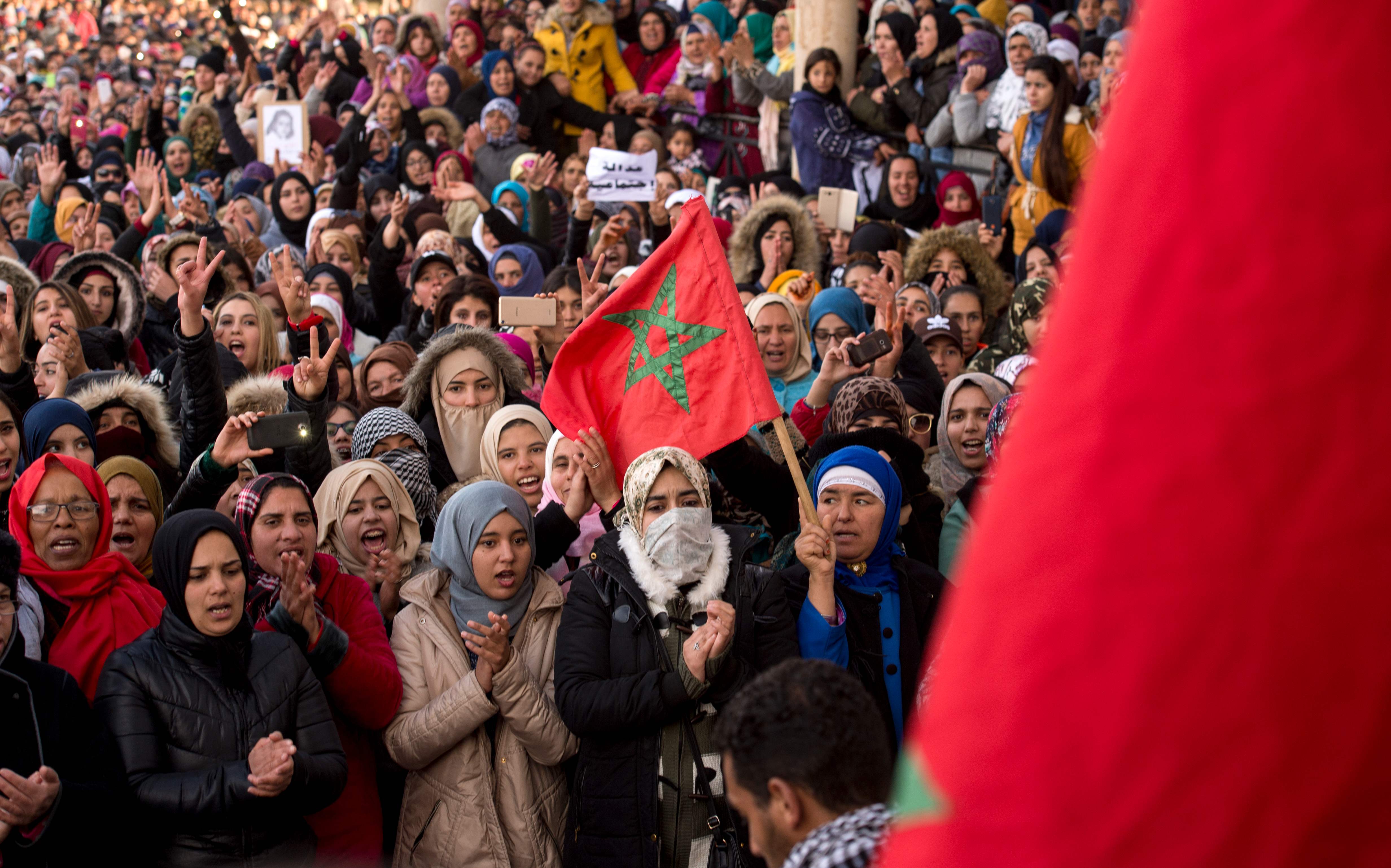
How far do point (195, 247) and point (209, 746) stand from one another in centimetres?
443

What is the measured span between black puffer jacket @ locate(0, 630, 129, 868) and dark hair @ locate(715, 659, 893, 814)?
1.71 m

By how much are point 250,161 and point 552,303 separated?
8724mm

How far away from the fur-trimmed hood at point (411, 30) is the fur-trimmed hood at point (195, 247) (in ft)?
24.3

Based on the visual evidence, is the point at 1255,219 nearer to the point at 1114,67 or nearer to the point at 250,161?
the point at 1114,67

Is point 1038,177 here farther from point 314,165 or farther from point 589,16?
point 314,165

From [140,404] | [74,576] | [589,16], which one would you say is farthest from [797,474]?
[589,16]

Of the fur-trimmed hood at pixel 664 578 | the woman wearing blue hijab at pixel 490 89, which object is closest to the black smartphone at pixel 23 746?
the fur-trimmed hood at pixel 664 578

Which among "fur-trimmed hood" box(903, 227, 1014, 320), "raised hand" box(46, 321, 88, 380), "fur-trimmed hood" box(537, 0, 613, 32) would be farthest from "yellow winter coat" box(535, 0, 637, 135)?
"raised hand" box(46, 321, 88, 380)

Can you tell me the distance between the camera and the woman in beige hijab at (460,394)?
528 centimetres

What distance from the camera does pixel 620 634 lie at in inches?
138

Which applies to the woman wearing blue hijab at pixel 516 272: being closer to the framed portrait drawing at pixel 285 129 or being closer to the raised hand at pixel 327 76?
the framed portrait drawing at pixel 285 129

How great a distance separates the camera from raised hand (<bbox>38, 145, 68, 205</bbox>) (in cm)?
990

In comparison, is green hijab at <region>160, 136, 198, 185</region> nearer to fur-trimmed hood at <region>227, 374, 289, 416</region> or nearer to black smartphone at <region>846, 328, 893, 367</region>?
fur-trimmed hood at <region>227, 374, 289, 416</region>

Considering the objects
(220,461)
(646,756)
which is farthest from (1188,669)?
(220,461)
